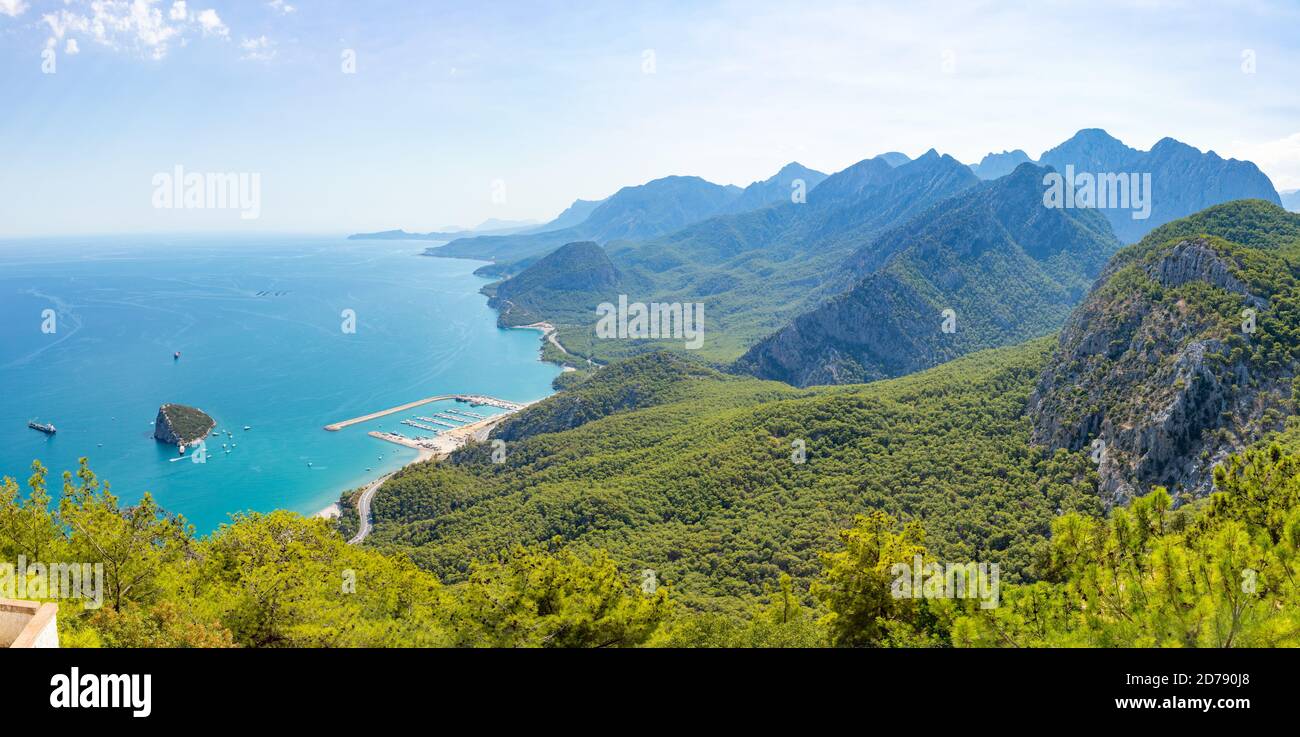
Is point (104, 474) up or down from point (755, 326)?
down

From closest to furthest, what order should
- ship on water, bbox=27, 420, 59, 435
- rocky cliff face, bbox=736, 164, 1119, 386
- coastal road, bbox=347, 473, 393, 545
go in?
coastal road, bbox=347, 473, 393, 545
ship on water, bbox=27, 420, 59, 435
rocky cliff face, bbox=736, 164, 1119, 386

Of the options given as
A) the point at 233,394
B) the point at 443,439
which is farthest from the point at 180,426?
the point at 443,439

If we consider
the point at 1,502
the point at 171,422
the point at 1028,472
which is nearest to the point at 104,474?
the point at 171,422

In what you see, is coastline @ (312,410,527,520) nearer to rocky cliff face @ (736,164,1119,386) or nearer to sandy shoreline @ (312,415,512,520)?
sandy shoreline @ (312,415,512,520)

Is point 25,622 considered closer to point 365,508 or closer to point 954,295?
point 365,508

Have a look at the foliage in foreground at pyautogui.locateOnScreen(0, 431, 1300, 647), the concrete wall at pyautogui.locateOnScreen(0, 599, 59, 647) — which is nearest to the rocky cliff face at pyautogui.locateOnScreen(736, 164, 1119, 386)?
the foliage in foreground at pyautogui.locateOnScreen(0, 431, 1300, 647)
